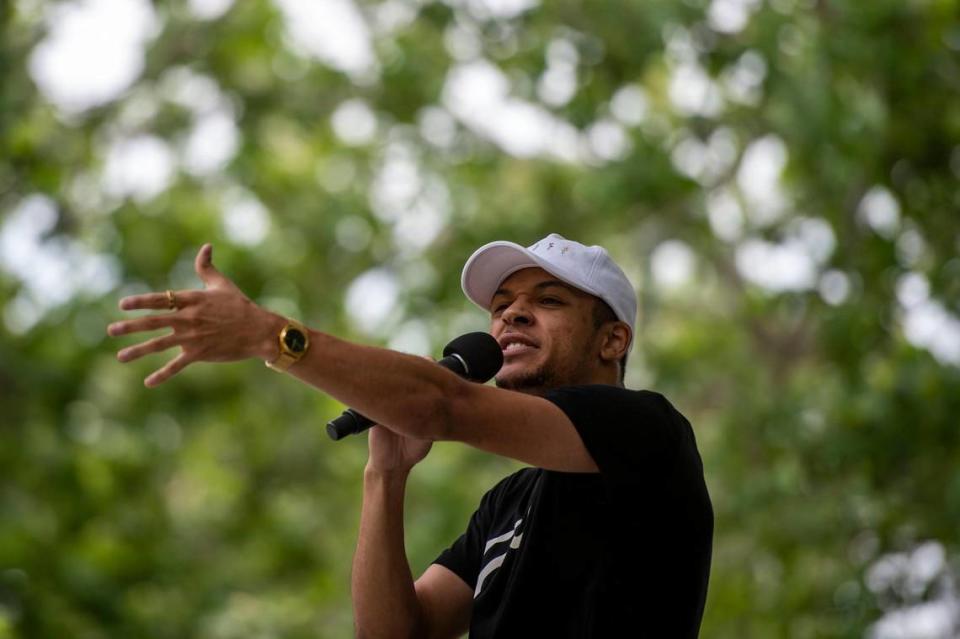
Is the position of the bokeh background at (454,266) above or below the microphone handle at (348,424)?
above

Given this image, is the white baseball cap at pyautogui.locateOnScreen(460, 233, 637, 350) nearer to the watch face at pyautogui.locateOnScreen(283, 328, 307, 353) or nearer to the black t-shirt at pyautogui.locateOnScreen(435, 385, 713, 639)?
the black t-shirt at pyautogui.locateOnScreen(435, 385, 713, 639)

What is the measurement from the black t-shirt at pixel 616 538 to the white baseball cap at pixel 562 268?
11.2 inches

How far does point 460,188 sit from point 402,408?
8482 mm

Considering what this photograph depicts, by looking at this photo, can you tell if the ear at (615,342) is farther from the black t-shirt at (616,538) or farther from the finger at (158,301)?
the finger at (158,301)

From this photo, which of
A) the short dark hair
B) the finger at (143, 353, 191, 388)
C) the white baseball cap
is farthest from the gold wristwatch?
the short dark hair

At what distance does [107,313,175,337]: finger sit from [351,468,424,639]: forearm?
0.75 meters

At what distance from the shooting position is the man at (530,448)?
6.87 feet

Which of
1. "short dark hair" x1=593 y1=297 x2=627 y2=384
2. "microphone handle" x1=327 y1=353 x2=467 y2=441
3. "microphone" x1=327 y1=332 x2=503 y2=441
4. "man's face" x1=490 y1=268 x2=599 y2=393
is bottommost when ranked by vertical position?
"microphone handle" x1=327 y1=353 x2=467 y2=441

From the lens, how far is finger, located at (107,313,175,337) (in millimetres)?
1950

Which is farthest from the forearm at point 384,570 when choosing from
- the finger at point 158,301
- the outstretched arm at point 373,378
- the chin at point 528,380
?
the finger at point 158,301

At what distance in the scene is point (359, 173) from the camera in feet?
38.2

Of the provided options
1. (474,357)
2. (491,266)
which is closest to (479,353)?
(474,357)

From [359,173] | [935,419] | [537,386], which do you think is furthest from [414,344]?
[537,386]

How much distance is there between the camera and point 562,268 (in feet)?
8.39
